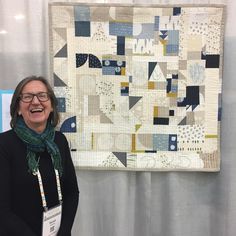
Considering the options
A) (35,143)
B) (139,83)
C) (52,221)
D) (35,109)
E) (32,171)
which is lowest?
(52,221)

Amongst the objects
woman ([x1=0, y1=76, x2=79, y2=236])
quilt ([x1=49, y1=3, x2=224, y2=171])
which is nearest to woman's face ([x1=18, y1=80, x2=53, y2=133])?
woman ([x1=0, y1=76, x2=79, y2=236])

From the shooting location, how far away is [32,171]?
135 centimetres

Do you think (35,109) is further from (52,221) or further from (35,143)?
(52,221)

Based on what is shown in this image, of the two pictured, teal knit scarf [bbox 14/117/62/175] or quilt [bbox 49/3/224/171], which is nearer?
teal knit scarf [bbox 14/117/62/175]

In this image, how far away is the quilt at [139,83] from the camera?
1.69 metres

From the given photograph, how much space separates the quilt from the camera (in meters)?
1.69

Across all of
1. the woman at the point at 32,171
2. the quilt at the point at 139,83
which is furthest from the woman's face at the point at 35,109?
the quilt at the point at 139,83

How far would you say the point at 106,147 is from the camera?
1.76m

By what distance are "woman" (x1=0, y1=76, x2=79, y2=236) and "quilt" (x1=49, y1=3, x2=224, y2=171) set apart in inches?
11.1

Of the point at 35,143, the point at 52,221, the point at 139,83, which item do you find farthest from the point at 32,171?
the point at 139,83

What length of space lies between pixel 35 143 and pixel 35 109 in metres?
0.15

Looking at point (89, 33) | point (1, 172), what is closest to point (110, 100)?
point (89, 33)

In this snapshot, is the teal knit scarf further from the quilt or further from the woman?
the quilt

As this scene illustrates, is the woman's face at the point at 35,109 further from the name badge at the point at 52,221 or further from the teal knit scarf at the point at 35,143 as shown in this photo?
the name badge at the point at 52,221
